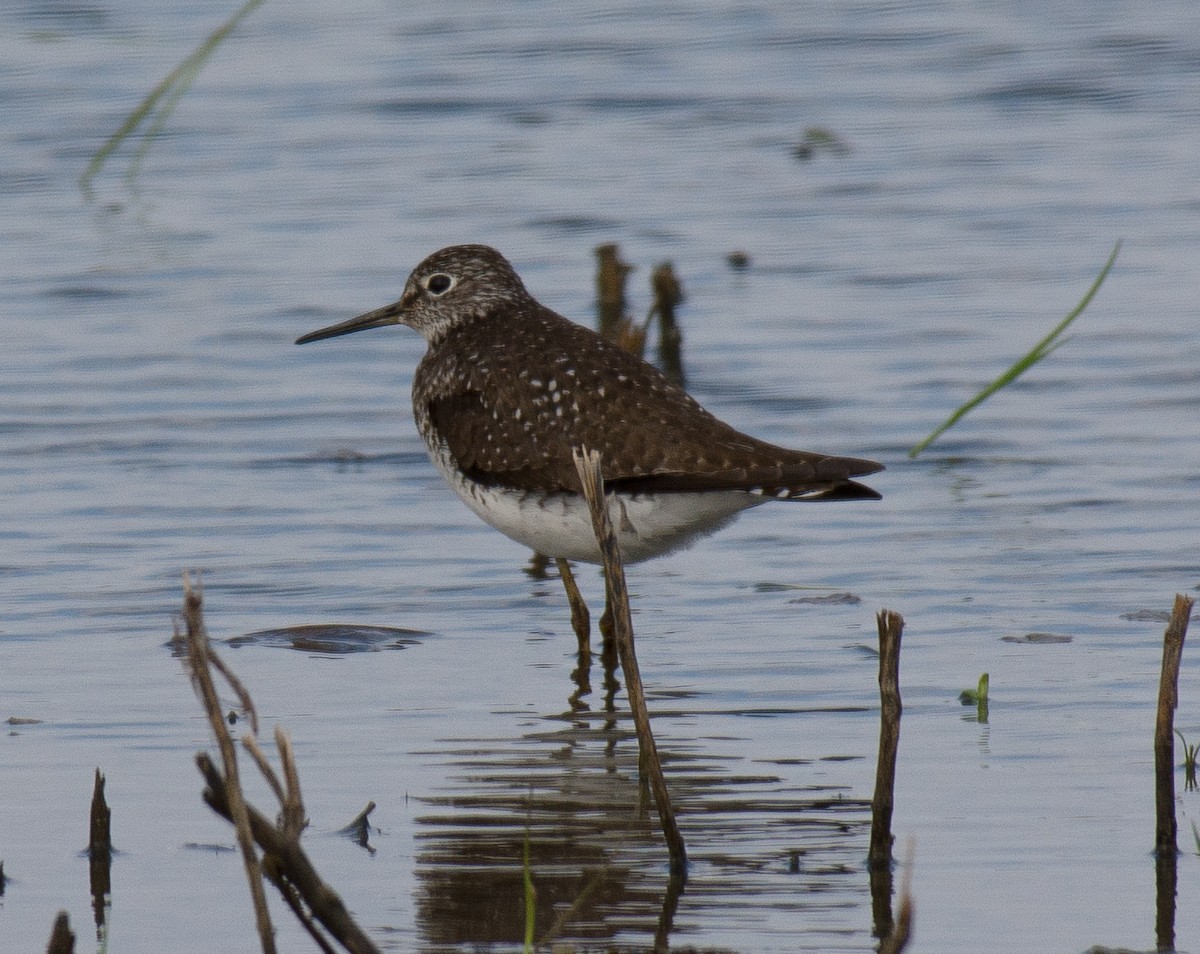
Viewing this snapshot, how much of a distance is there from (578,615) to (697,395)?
3.62 meters

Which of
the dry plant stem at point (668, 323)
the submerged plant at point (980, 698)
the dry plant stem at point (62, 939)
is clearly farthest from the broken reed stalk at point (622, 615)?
the dry plant stem at point (668, 323)

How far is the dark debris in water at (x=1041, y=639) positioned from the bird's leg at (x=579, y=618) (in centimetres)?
132

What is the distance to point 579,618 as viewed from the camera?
693 cm

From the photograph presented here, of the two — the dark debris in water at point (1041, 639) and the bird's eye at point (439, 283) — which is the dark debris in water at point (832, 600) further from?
the bird's eye at point (439, 283)

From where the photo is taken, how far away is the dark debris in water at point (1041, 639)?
666cm

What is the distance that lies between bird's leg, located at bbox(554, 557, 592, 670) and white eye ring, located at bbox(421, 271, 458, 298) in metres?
1.42

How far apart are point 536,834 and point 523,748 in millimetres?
787

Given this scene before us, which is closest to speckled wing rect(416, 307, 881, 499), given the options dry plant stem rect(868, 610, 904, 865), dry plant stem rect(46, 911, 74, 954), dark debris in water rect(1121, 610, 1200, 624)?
dark debris in water rect(1121, 610, 1200, 624)

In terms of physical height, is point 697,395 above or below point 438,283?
below

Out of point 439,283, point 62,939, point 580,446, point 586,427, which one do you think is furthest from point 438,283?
point 62,939

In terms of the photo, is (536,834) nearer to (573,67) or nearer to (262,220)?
(262,220)

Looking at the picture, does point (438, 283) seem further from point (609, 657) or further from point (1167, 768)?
point (1167, 768)

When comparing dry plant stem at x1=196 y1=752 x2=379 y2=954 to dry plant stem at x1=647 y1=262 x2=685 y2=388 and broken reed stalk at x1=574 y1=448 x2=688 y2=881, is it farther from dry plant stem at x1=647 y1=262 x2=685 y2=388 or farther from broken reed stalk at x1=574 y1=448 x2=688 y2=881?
dry plant stem at x1=647 y1=262 x2=685 y2=388

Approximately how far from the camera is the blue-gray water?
16.0 ft
